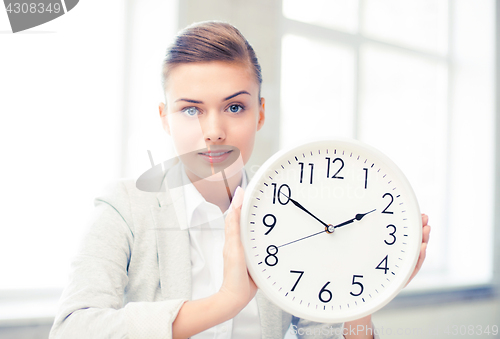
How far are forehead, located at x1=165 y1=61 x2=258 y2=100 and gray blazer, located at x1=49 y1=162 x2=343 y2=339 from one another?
26 cm

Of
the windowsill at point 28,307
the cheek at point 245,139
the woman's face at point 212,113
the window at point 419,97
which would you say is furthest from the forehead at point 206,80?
the windowsill at point 28,307

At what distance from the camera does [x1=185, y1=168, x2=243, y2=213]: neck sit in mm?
956

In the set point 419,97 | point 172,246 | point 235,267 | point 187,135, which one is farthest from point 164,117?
point 419,97

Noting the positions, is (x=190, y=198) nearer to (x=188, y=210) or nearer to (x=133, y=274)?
(x=188, y=210)

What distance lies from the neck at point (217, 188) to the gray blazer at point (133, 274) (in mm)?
57

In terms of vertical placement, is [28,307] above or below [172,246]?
below

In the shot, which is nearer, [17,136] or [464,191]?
[17,136]

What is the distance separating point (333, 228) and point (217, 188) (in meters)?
0.45

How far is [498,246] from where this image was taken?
1.78 m

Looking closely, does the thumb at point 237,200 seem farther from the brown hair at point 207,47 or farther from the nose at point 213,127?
the brown hair at point 207,47

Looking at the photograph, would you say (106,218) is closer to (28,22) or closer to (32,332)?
(32,332)

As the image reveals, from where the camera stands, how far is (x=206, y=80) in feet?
2.63

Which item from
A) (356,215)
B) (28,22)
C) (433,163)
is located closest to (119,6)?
(28,22)

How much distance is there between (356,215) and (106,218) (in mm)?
589
